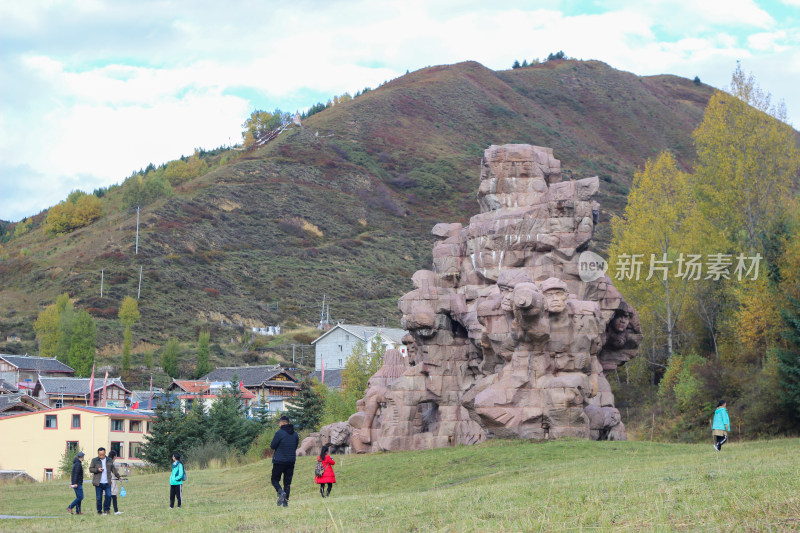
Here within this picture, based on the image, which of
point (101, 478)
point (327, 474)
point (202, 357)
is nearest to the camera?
point (101, 478)

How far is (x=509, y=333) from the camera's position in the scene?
2470cm

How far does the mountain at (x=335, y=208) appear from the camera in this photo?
3199 inches

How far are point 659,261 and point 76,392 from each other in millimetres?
38097

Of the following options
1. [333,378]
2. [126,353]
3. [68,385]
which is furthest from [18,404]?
[333,378]

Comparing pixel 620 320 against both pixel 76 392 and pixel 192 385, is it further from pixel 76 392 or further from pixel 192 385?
pixel 76 392

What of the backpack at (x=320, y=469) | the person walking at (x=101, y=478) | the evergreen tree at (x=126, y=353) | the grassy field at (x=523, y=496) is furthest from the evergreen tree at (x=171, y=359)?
the person walking at (x=101, y=478)

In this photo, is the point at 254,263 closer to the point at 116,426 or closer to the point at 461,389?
the point at 116,426

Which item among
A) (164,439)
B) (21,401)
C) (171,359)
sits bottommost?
(164,439)

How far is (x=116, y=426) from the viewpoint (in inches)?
1941

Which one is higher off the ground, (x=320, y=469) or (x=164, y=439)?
(x=320, y=469)

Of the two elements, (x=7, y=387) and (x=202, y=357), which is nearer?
(x=7, y=387)

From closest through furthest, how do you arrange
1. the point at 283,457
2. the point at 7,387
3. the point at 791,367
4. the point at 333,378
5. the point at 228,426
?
the point at 283,457 → the point at 791,367 → the point at 228,426 → the point at 7,387 → the point at 333,378

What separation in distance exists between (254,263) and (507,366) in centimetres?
6615

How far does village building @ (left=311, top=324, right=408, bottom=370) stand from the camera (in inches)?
2793
